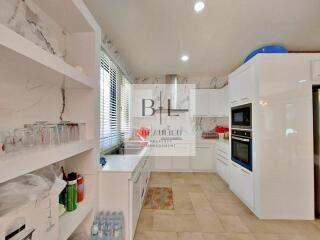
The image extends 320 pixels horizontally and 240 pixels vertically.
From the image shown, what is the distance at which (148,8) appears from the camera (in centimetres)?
192

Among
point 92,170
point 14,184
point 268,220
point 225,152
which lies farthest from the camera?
point 225,152

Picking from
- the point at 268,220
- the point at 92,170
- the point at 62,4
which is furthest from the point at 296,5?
the point at 92,170

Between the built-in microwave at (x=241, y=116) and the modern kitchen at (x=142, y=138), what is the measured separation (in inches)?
1.1

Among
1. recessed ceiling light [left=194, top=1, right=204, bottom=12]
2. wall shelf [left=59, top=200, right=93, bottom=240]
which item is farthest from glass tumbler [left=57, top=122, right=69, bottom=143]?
recessed ceiling light [left=194, top=1, right=204, bottom=12]

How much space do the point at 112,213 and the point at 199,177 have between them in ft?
8.90

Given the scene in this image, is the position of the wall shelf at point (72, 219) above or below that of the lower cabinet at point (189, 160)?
above

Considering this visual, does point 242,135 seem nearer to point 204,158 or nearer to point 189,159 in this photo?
point 204,158

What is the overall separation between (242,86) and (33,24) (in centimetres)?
258

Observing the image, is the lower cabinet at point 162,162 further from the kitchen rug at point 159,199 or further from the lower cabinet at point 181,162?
the kitchen rug at point 159,199

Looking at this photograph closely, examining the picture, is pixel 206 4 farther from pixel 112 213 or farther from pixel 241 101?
pixel 112 213

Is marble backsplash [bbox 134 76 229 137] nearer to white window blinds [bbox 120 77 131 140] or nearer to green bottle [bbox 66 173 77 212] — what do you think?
white window blinds [bbox 120 77 131 140]

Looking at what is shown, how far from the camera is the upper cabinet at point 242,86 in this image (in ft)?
7.86

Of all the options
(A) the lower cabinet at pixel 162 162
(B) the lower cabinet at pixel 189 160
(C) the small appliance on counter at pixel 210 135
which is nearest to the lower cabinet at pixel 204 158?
(B) the lower cabinet at pixel 189 160

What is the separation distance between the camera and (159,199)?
9.07 ft
